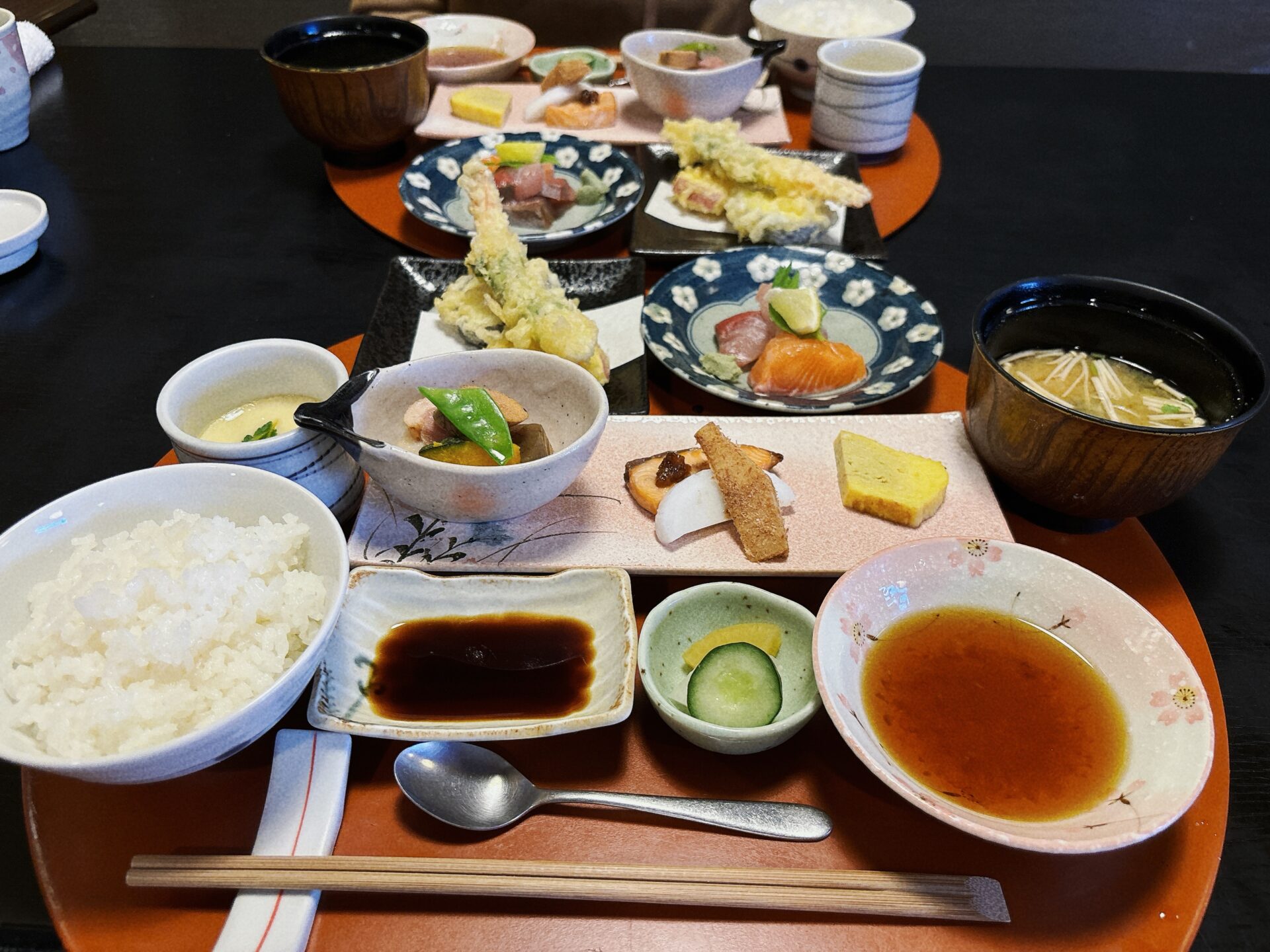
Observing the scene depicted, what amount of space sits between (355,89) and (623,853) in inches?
97.4

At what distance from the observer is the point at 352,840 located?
1160 millimetres

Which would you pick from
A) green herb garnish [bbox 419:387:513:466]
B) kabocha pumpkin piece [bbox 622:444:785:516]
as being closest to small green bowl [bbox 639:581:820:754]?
kabocha pumpkin piece [bbox 622:444:785:516]

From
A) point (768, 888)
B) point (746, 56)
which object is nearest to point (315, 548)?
point (768, 888)

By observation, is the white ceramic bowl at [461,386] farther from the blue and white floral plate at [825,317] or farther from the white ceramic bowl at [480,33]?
the white ceramic bowl at [480,33]

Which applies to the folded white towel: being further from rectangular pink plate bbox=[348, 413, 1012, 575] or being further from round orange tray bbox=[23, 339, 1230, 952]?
round orange tray bbox=[23, 339, 1230, 952]

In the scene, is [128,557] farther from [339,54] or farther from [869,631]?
[339,54]

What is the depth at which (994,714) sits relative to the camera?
1.27 m

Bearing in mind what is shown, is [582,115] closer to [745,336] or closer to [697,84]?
[697,84]

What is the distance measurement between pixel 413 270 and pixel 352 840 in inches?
62.3

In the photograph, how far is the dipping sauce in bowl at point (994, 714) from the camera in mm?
1154

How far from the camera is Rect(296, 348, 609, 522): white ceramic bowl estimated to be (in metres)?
1.41

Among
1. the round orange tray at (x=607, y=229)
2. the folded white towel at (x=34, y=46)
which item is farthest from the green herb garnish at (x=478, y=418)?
the folded white towel at (x=34, y=46)

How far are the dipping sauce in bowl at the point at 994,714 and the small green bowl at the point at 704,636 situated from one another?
112mm

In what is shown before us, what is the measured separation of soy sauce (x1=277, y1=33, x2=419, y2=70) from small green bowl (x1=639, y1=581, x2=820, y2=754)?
2396mm
